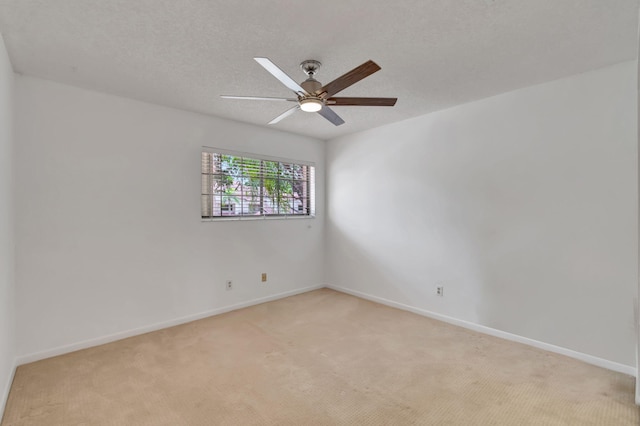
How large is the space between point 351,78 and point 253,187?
97.9 inches

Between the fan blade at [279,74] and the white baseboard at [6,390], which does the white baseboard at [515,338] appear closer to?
the fan blade at [279,74]

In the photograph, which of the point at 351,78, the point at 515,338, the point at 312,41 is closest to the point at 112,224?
the point at 312,41

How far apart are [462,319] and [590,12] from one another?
2.80m

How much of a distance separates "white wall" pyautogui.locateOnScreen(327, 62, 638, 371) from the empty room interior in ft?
0.06

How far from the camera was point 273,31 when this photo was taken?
1948mm

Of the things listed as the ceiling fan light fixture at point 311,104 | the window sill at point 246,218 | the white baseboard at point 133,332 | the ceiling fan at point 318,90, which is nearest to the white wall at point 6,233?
the white baseboard at point 133,332

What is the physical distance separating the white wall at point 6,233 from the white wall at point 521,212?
3.59 meters

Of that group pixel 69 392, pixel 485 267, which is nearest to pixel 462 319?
pixel 485 267

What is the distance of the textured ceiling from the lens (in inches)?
68.6

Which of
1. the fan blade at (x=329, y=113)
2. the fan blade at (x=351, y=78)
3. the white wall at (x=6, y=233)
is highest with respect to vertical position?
the fan blade at (x=351, y=78)

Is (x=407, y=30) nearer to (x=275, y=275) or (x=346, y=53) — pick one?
(x=346, y=53)

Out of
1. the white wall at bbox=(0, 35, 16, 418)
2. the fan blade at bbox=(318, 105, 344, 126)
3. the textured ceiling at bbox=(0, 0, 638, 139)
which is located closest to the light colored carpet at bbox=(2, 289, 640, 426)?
the white wall at bbox=(0, 35, 16, 418)

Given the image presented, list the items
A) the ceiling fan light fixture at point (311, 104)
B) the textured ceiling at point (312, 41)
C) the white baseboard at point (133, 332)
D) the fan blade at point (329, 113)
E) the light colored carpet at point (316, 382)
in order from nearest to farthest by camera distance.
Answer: the textured ceiling at point (312, 41) → the light colored carpet at point (316, 382) → the ceiling fan light fixture at point (311, 104) → the fan blade at point (329, 113) → the white baseboard at point (133, 332)

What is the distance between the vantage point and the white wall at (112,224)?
2.61 m
